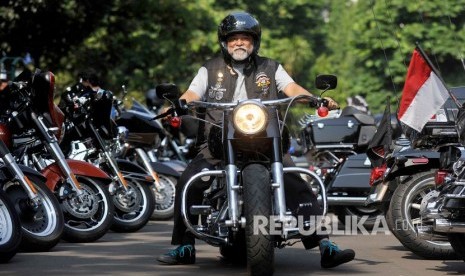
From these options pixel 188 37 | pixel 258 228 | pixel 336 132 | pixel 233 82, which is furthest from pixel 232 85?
pixel 188 37

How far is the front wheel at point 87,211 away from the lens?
13031 millimetres

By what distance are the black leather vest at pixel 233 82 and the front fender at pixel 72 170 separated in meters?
2.70

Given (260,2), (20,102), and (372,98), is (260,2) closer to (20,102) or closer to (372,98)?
(372,98)

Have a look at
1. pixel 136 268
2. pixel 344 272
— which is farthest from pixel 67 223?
pixel 344 272

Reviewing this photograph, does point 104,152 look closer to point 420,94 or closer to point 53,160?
point 53,160

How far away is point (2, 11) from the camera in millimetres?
27812

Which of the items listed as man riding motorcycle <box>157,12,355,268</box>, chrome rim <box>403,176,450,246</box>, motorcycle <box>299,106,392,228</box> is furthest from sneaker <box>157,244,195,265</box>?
motorcycle <box>299,106,392,228</box>

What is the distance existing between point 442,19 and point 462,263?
40.0m

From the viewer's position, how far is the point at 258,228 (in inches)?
361

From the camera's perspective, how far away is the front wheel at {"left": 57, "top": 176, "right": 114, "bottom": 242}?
1303 cm

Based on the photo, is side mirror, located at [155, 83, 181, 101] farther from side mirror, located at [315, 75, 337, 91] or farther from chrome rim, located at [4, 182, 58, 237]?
chrome rim, located at [4, 182, 58, 237]

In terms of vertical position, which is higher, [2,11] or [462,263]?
[2,11]

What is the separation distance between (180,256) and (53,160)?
3.12 m

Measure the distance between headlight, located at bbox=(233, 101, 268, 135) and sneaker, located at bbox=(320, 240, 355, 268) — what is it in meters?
1.17
